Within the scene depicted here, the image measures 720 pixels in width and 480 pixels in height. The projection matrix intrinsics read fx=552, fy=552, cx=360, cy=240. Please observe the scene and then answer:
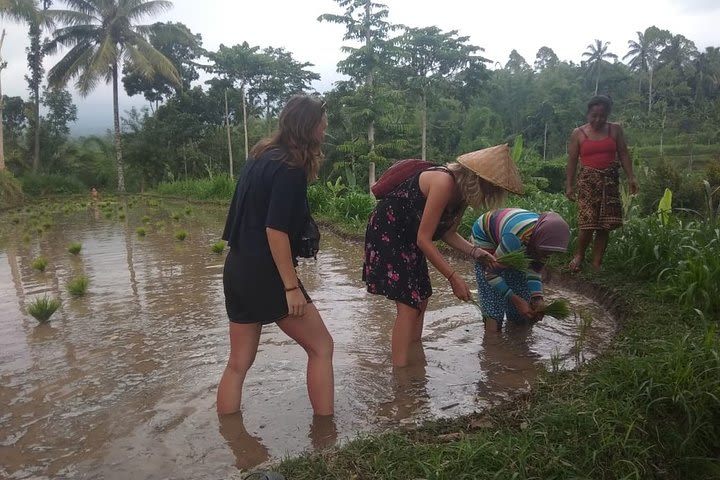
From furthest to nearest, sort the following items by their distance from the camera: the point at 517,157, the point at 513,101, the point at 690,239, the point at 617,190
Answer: the point at 513,101, the point at 517,157, the point at 617,190, the point at 690,239

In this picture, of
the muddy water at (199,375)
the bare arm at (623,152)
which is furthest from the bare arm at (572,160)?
the muddy water at (199,375)

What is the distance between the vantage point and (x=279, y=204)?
84.5 inches

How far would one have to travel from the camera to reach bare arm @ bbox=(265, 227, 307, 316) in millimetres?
2174

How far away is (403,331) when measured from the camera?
303 centimetres

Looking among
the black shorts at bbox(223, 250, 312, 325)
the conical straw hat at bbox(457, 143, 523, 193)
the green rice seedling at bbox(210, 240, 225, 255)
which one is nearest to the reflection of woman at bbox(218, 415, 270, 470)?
the black shorts at bbox(223, 250, 312, 325)

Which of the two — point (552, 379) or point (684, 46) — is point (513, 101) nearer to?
point (684, 46)

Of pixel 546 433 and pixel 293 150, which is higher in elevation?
pixel 293 150

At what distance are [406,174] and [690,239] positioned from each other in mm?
2539

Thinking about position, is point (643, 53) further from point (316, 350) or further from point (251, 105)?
point (316, 350)

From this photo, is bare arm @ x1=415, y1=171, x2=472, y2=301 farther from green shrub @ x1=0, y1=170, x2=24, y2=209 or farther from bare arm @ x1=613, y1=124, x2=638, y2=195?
green shrub @ x1=0, y1=170, x2=24, y2=209

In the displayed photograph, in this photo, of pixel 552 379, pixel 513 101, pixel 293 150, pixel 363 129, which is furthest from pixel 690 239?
pixel 513 101

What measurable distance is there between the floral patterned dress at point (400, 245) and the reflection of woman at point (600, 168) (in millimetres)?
2200

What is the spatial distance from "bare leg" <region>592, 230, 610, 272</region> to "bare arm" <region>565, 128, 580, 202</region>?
47cm

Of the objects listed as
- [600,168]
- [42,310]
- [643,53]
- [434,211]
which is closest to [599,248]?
[600,168]
